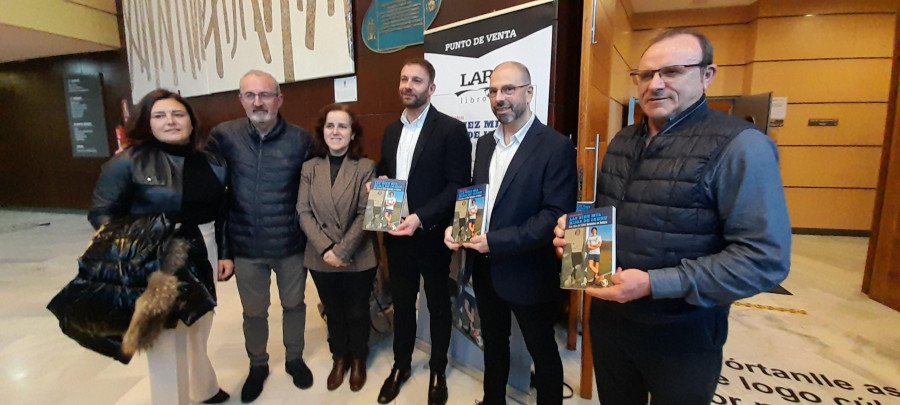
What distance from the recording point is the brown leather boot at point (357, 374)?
2.15 metres

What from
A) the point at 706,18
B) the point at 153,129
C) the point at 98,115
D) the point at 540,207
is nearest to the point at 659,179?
the point at 540,207

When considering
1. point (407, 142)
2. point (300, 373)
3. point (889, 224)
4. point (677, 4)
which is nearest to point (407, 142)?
point (407, 142)

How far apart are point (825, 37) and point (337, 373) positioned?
6.89m

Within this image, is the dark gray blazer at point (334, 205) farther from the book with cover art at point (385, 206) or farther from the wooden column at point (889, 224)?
the wooden column at point (889, 224)

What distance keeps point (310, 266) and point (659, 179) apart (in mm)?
1623

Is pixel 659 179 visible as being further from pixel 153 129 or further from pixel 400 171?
pixel 153 129

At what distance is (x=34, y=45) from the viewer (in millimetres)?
6156

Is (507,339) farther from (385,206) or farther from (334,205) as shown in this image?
Answer: (334,205)

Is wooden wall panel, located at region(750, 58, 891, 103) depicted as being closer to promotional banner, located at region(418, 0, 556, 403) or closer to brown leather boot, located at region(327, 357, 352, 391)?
promotional banner, located at region(418, 0, 556, 403)

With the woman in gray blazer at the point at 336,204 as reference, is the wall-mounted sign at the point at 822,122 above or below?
above

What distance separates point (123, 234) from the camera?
1403mm

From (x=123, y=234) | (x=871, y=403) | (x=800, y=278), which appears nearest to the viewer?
(x=123, y=234)

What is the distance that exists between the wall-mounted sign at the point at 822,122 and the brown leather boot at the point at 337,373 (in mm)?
6506

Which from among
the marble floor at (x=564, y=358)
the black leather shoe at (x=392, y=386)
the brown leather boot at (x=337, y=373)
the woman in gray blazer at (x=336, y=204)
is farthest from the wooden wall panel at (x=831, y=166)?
the brown leather boot at (x=337, y=373)
